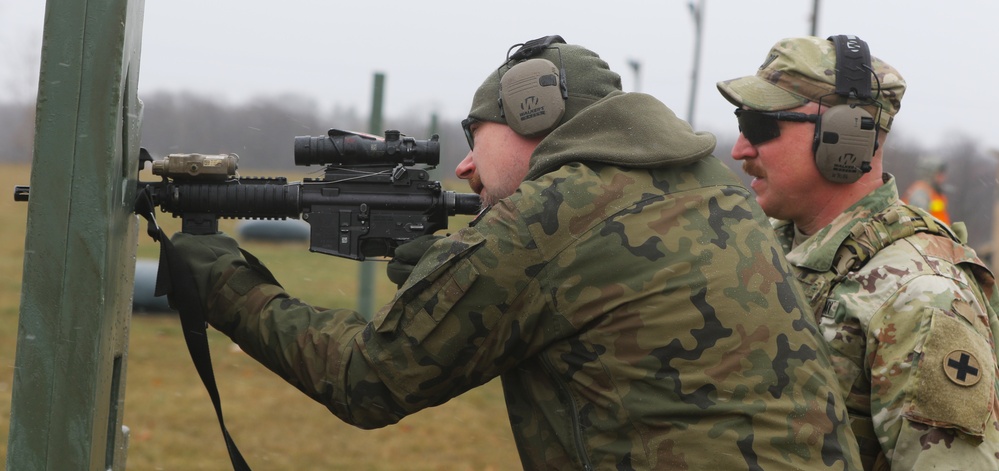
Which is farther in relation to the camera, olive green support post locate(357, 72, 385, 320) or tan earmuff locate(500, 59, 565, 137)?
olive green support post locate(357, 72, 385, 320)

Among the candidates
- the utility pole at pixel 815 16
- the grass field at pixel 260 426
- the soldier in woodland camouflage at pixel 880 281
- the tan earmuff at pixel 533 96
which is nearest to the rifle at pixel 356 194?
the tan earmuff at pixel 533 96

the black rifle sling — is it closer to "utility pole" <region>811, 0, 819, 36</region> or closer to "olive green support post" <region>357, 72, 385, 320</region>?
"olive green support post" <region>357, 72, 385, 320</region>

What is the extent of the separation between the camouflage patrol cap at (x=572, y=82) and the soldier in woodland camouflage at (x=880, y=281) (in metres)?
0.68

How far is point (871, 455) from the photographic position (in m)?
2.97

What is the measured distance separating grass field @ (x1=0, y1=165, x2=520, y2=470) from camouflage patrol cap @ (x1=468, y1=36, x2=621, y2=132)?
354cm

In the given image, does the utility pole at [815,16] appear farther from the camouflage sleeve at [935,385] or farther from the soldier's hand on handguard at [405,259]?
the soldier's hand on handguard at [405,259]

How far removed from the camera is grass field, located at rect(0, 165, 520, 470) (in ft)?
21.5

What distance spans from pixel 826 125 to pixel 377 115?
5.07 metres

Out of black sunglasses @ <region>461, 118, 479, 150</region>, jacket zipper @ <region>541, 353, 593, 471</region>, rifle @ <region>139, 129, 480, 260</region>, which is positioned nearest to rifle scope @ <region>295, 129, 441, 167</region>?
rifle @ <region>139, 129, 480, 260</region>

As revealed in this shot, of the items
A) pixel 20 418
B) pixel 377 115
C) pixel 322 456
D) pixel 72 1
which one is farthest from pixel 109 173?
pixel 377 115

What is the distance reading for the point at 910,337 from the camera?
9.20 feet

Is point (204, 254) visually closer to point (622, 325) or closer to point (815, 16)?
point (622, 325)

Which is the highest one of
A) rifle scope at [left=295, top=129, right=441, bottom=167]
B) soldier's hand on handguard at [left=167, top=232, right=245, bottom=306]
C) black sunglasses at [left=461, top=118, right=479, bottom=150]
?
black sunglasses at [left=461, top=118, right=479, bottom=150]

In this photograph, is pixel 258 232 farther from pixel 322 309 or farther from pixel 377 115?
pixel 322 309
